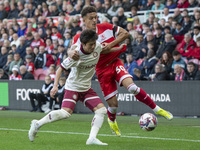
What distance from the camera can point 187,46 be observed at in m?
16.7

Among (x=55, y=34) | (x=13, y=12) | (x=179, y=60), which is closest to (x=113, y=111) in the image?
(x=179, y=60)

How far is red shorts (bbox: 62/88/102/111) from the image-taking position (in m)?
8.17

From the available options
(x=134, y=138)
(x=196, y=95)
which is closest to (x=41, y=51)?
(x=196, y=95)

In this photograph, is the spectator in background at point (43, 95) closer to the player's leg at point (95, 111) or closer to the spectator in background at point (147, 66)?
the spectator in background at point (147, 66)

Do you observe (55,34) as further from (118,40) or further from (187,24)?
(118,40)

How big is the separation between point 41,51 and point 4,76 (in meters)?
2.07

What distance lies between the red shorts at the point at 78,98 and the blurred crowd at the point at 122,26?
7568 millimetres

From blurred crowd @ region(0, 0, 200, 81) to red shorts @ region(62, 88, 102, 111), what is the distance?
7.57 m

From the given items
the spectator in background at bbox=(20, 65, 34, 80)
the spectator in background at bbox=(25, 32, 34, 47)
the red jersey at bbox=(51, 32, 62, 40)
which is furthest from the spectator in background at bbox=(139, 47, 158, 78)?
the spectator in background at bbox=(25, 32, 34, 47)

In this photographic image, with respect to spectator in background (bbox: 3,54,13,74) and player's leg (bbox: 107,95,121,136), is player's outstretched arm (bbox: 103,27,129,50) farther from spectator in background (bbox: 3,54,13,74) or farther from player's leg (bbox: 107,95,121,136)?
spectator in background (bbox: 3,54,13,74)

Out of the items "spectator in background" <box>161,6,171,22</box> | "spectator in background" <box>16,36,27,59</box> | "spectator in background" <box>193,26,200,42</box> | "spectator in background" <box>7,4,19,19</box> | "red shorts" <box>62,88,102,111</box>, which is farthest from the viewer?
"spectator in background" <box>7,4,19,19</box>

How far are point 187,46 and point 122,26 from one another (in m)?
4.21

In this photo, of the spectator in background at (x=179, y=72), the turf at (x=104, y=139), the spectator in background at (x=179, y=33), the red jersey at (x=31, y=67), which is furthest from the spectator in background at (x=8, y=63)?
the turf at (x=104, y=139)

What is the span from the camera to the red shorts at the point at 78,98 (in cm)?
817
